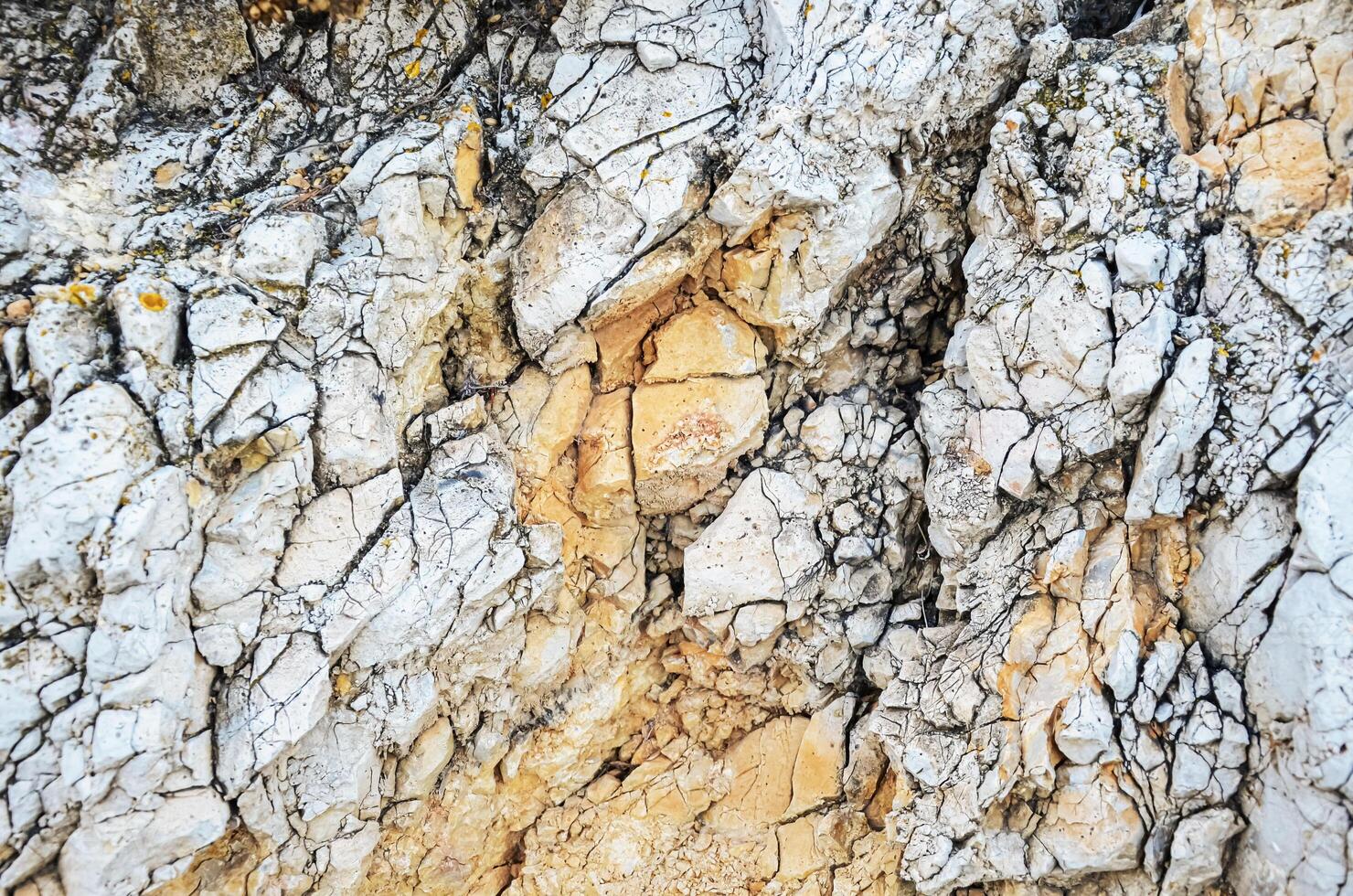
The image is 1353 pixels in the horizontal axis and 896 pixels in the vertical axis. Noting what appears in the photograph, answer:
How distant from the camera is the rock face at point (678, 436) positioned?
336 centimetres

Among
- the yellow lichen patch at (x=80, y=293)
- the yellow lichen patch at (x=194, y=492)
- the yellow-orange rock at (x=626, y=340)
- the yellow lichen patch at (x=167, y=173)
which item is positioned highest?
the yellow lichen patch at (x=167, y=173)

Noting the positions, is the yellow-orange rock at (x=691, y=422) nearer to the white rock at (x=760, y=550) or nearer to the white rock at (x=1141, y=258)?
the white rock at (x=760, y=550)

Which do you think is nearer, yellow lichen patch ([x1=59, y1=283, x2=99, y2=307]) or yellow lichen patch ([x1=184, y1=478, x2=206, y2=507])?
yellow lichen patch ([x1=59, y1=283, x2=99, y2=307])

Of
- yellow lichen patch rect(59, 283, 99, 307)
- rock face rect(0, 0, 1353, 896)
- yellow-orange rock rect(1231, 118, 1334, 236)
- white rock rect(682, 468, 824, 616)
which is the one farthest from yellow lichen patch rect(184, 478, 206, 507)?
yellow-orange rock rect(1231, 118, 1334, 236)

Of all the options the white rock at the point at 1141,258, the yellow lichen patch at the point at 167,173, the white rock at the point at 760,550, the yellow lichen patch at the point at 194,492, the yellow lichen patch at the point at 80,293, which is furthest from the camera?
the white rock at the point at 760,550

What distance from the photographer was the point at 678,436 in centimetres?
459

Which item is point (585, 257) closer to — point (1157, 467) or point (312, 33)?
point (312, 33)

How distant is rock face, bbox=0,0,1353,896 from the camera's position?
3.36 meters

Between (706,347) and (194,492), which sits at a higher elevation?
(706,347)

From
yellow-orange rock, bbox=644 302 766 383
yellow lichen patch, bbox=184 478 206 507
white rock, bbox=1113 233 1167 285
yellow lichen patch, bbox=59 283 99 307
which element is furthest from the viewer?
yellow-orange rock, bbox=644 302 766 383

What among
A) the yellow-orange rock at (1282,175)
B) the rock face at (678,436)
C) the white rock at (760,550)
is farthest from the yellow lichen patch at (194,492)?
the yellow-orange rock at (1282,175)

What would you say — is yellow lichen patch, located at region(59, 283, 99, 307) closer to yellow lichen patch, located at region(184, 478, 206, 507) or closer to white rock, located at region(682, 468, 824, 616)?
yellow lichen patch, located at region(184, 478, 206, 507)

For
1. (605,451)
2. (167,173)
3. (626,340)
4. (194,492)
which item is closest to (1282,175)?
(626,340)

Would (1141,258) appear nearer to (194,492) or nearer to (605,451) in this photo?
(605,451)
